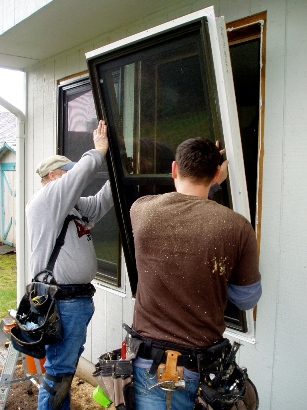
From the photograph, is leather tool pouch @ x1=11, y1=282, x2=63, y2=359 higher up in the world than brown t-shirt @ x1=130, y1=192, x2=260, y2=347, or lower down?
lower down

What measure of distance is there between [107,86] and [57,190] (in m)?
0.67

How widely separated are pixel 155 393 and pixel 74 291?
→ 955 mm

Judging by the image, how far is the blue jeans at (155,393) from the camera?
1666 millimetres

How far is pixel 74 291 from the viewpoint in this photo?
2.44 m

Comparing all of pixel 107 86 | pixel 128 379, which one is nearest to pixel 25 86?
pixel 107 86

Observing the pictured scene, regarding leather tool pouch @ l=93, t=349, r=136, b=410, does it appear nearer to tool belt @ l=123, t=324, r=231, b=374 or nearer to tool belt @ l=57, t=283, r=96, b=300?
tool belt @ l=123, t=324, r=231, b=374

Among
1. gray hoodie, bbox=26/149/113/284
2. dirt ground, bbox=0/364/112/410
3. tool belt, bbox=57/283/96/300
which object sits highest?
gray hoodie, bbox=26/149/113/284

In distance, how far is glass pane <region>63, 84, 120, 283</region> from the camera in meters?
3.27

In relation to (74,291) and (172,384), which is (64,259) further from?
(172,384)

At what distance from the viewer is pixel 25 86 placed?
4191mm

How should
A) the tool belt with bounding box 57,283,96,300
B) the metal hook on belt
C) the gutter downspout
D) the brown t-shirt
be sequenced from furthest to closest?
the gutter downspout → the tool belt with bounding box 57,283,96,300 → the metal hook on belt → the brown t-shirt

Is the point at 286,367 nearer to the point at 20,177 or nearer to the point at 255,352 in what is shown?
the point at 255,352

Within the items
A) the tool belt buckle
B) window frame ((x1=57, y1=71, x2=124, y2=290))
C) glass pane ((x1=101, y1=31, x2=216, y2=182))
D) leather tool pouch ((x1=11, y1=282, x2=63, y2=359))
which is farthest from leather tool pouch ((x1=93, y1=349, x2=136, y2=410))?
window frame ((x1=57, y1=71, x2=124, y2=290))

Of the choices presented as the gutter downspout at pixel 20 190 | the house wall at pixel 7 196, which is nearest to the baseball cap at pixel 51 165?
the gutter downspout at pixel 20 190
